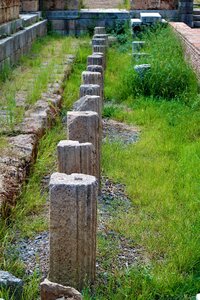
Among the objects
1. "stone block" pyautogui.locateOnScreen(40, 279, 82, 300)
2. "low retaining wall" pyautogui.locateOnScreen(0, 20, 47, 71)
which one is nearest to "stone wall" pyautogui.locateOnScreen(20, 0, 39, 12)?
"low retaining wall" pyautogui.locateOnScreen(0, 20, 47, 71)

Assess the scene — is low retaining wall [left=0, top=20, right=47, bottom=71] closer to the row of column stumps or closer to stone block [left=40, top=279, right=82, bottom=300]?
the row of column stumps

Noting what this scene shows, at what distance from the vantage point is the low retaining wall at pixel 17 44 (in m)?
10.7

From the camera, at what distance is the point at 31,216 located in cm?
501

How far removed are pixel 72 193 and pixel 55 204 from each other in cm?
13

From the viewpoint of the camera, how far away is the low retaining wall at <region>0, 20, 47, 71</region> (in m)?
10.7

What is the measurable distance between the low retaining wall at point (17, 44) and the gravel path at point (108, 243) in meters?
5.36

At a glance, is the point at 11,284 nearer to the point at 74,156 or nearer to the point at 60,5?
the point at 74,156

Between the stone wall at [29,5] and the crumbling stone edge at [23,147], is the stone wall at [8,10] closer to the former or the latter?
the crumbling stone edge at [23,147]

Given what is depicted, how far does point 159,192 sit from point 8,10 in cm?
749

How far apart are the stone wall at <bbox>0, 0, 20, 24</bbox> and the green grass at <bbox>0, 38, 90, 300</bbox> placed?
4.50 m

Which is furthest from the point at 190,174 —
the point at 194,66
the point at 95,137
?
the point at 194,66

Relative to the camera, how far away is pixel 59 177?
3.74m

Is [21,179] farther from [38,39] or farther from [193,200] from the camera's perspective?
[38,39]

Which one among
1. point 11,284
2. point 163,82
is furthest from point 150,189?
point 163,82
